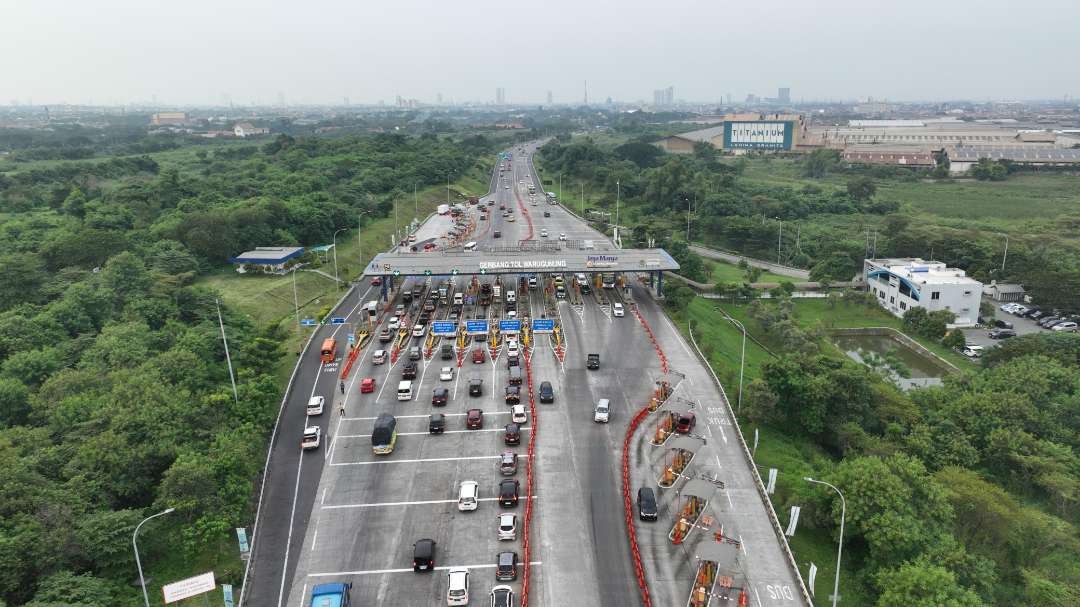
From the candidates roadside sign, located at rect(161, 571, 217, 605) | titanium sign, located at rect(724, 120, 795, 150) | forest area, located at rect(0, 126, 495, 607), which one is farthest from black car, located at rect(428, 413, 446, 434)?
titanium sign, located at rect(724, 120, 795, 150)

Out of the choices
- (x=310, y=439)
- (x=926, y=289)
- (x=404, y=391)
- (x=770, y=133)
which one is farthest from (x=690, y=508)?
(x=770, y=133)

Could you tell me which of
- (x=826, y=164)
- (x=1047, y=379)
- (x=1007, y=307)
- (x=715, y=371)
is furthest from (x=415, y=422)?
(x=826, y=164)

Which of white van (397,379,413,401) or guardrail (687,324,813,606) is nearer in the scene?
guardrail (687,324,813,606)

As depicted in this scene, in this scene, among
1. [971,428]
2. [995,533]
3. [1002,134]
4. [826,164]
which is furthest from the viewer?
[1002,134]

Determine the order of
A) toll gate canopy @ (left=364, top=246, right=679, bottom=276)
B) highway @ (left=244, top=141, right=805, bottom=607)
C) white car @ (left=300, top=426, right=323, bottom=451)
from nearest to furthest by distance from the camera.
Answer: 1. highway @ (left=244, top=141, right=805, bottom=607)
2. white car @ (left=300, top=426, right=323, bottom=451)
3. toll gate canopy @ (left=364, top=246, right=679, bottom=276)

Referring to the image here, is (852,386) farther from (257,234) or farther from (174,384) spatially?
(257,234)

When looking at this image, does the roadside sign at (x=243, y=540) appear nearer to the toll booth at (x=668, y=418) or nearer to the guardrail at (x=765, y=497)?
the toll booth at (x=668, y=418)

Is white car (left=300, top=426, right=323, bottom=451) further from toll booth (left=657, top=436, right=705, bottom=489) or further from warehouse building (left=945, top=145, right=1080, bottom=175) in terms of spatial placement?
warehouse building (left=945, top=145, right=1080, bottom=175)

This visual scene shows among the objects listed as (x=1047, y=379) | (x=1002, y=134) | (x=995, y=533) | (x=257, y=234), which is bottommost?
(x=995, y=533)
